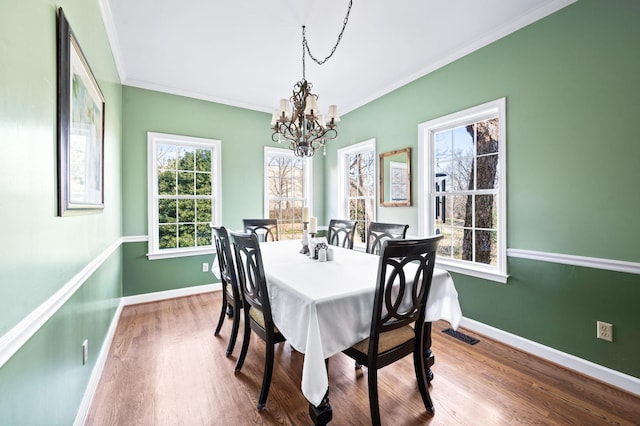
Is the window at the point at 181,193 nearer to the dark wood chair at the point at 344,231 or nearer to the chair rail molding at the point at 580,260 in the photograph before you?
the dark wood chair at the point at 344,231

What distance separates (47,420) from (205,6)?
277cm

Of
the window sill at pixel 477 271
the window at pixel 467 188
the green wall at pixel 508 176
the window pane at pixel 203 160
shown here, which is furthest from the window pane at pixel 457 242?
the window pane at pixel 203 160

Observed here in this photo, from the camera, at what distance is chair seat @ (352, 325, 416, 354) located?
1572 millimetres

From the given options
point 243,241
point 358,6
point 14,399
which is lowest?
point 14,399

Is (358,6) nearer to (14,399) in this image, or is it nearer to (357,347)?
(357,347)

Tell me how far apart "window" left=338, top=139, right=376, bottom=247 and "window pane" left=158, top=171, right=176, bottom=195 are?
8.28 ft

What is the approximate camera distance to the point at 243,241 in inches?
72.0

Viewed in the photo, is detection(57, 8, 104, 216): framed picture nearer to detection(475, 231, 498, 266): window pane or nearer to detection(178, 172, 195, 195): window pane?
detection(178, 172, 195, 195): window pane

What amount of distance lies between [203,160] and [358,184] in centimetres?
237

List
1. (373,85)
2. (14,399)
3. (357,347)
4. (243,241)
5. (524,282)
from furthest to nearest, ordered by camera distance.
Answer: (373,85) → (524,282) → (243,241) → (357,347) → (14,399)

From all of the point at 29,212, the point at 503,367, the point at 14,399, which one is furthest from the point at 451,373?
the point at 29,212

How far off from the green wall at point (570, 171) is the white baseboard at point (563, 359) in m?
0.05

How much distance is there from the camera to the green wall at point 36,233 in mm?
856

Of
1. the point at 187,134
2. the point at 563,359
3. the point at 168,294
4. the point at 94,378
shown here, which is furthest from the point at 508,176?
the point at 168,294
